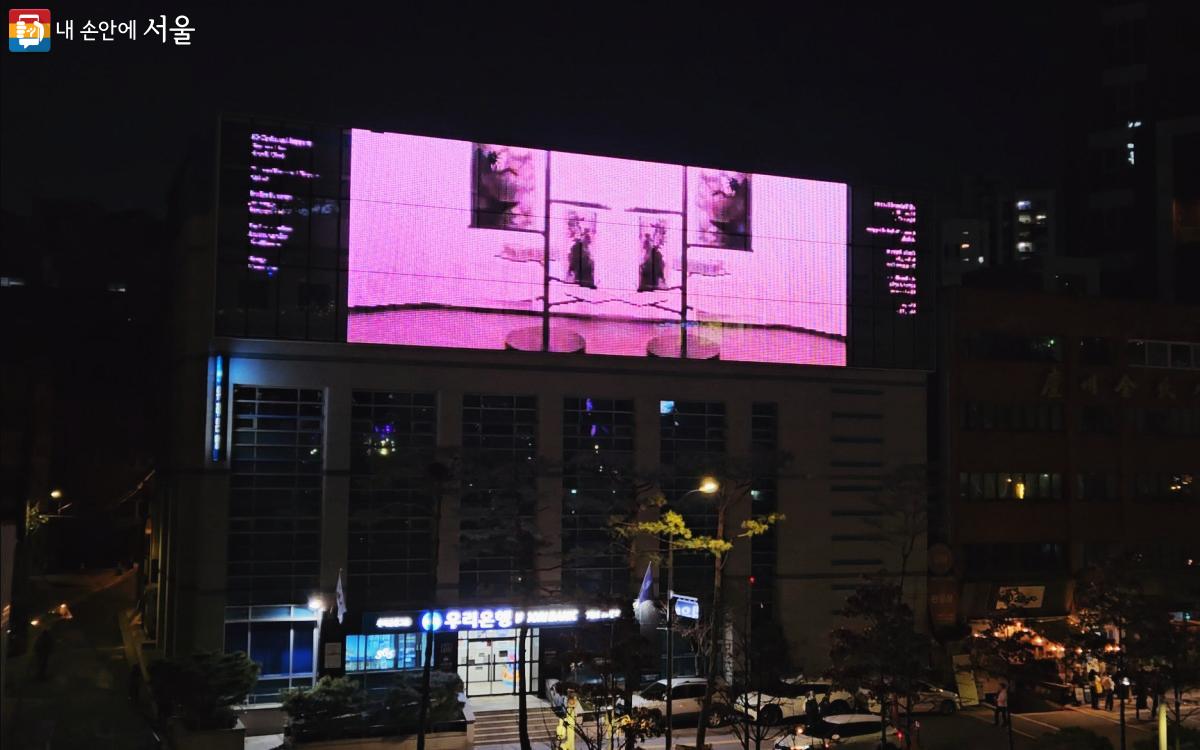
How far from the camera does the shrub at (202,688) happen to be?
104 ft

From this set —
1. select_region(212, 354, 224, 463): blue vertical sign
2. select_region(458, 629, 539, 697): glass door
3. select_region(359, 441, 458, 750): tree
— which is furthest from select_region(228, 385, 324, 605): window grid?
select_region(458, 629, 539, 697): glass door

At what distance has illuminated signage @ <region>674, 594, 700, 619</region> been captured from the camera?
1522 inches

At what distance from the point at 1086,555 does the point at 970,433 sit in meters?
8.65

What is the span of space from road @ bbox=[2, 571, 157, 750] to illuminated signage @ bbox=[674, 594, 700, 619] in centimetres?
1819

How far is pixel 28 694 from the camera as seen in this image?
3459 cm

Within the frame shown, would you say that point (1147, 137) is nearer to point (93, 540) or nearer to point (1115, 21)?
point (1115, 21)

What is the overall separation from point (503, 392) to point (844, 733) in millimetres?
17478

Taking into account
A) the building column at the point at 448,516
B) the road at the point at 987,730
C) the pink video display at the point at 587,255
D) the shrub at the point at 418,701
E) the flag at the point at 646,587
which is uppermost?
the pink video display at the point at 587,255

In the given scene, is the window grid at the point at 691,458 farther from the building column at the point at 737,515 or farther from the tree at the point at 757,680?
the tree at the point at 757,680

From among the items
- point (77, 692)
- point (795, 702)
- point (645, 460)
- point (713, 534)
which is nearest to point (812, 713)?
point (795, 702)

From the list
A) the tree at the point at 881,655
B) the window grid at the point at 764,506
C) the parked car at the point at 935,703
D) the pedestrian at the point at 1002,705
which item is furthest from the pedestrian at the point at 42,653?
the pedestrian at the point at 1002,705

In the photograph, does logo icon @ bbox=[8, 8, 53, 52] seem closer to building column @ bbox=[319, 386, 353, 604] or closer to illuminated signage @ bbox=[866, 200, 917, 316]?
building column @ bbox=[319, 386, 353, 604]

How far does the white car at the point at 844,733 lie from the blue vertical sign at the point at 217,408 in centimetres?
2156

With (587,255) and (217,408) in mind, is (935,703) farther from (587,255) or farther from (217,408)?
(217,408)
